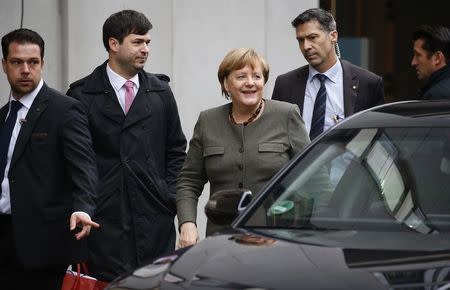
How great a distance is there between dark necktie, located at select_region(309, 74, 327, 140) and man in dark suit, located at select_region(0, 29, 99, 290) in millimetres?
1641

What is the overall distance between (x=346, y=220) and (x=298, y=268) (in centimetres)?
84

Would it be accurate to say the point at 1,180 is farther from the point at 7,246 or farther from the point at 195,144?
the point at 195,144

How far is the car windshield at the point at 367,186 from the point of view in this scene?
22.4 feet

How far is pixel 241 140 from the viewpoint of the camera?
8.47 m

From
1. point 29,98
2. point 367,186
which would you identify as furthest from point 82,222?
point 367,186

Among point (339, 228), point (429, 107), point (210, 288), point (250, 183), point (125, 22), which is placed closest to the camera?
point (210, 288)

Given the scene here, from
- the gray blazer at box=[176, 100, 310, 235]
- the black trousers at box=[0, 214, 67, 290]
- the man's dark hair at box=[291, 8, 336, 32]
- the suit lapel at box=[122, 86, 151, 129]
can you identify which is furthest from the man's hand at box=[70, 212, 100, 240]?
the man's dark hair at box=[291, 8, 336, 32]

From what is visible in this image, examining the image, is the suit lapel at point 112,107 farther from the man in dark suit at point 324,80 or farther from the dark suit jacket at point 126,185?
the man in dark suit at point 324,80

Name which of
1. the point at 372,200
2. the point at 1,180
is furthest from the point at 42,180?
the point at 372,200

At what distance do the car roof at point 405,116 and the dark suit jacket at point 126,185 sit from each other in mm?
2327

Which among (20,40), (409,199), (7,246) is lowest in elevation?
(7,246)

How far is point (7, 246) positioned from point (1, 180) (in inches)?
14.1

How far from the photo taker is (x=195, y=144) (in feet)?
28.3

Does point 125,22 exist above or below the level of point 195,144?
above
